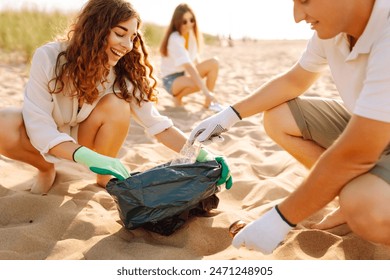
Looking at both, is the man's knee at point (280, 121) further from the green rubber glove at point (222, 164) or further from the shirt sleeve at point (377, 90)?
the shirt sleeve at point (377, 90)

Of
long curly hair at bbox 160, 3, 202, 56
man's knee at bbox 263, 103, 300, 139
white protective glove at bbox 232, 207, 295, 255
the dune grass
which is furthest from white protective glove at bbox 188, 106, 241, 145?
the dune grass

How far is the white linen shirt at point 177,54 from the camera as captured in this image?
4.54m

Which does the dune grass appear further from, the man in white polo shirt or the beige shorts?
the man in white polo shirt

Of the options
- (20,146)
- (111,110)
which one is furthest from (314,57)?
(20,146)

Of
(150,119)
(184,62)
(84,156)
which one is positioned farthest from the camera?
(184,62)

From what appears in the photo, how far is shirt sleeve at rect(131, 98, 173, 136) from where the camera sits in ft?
7.74

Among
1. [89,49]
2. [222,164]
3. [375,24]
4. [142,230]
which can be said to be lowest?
[142,230]

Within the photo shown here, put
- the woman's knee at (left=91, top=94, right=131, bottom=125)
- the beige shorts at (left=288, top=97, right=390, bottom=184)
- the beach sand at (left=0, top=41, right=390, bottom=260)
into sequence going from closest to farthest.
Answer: the beach sand at (left=0, top=41, right=390, bottom=260) < the beige shorts at (left=288, top=97, right=390, bottom=184) < the woman's knee at (left=91, top=94, right=131, bottom=125)

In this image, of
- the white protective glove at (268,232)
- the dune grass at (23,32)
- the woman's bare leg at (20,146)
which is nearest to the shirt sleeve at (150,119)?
the woman's bare leg at (20,146)

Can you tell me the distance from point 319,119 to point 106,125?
97cm

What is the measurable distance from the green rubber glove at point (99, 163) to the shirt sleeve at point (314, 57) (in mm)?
868

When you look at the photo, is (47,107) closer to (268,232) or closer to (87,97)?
(87,97)

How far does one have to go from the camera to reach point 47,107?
2160 millimetres

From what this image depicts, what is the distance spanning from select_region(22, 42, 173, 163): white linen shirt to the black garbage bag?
1.35 ft
